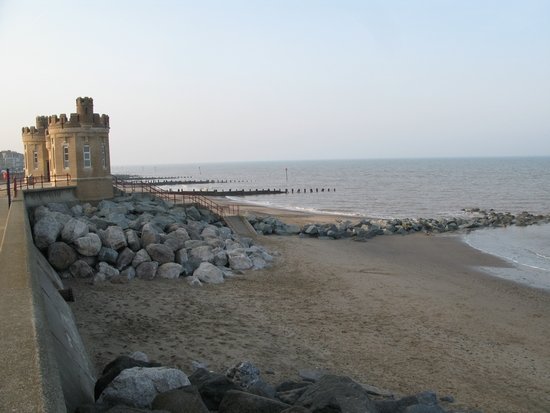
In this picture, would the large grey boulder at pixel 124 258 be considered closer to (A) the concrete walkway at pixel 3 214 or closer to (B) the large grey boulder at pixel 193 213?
(A) the concrete walkway at pixel 3 214

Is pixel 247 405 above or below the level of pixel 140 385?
below

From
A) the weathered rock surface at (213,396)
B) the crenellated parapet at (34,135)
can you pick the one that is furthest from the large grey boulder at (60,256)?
the crenellated parapet at (34,135)

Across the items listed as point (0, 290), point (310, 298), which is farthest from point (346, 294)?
point (0, 290)

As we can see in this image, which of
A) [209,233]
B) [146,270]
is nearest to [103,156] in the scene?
[209,233]

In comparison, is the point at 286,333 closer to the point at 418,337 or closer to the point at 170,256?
the point at 418,337

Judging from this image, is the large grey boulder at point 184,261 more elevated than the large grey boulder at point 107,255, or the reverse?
the large grey boulder at point 107,255

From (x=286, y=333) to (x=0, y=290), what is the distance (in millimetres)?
6470

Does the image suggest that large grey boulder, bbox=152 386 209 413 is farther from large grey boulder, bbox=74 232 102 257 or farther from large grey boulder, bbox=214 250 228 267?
large grey boulder, bbox=214 250 228 267

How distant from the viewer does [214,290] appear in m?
14.8

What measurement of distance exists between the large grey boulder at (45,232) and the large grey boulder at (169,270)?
10.2ft

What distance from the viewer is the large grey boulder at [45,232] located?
14352mm

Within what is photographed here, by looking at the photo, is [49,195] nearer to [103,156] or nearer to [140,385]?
[103,156]

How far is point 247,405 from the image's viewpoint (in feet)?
18.3

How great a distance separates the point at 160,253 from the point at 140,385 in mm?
10484
